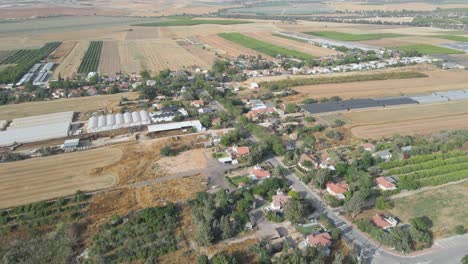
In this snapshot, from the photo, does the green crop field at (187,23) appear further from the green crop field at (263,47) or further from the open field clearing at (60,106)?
the open field clearing at (60,106)

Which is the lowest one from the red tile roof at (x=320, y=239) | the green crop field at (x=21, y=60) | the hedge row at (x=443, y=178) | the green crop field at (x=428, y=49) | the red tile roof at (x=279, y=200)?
the green crop field at (x=21, y=60)

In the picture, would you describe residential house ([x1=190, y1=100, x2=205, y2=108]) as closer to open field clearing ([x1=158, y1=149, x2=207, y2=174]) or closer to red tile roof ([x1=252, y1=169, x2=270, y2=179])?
open field clearing ([x1=158, y1=149, x2=207, y2=174])

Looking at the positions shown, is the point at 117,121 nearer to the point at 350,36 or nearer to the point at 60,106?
the point at 60,106

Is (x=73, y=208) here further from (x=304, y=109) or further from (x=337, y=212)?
(x=304, y=109)

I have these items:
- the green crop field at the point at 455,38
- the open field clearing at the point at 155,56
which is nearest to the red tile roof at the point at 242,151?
the open field clearing at the point at 155,56

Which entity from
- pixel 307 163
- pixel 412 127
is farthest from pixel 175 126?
pixel 412 127

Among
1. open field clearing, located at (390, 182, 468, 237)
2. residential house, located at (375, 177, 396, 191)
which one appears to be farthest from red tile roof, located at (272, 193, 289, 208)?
residential house, located at (375, 177, 396, 191)
